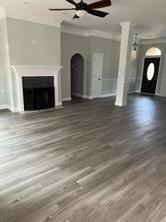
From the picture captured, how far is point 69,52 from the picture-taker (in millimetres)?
6930

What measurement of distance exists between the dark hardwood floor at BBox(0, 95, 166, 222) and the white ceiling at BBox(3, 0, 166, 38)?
3.02 m

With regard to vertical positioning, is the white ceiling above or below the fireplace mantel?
above

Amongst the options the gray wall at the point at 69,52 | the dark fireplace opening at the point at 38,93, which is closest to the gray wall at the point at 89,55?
the gray wall at the point at 69,52

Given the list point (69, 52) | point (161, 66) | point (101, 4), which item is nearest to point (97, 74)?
point (69, 52)

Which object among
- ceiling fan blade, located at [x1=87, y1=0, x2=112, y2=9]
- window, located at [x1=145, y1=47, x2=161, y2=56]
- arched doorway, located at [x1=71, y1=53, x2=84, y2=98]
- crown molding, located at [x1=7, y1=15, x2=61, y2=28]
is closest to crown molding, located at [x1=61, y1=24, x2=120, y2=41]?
crown molding, located at [x1=7, y1=15, x2=61, y2=28]

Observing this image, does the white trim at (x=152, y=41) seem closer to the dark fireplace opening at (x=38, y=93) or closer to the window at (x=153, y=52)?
the window at (x=153, y=52)

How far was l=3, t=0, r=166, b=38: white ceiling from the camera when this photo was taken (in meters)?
4.12

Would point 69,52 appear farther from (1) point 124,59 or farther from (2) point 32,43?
(1) point 124,59

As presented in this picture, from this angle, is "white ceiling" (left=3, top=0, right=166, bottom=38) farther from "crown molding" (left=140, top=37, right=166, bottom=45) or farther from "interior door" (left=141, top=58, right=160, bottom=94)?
"interior door" (left=141, top=58, right=160, bottom=94)

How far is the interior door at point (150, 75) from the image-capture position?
9156mm

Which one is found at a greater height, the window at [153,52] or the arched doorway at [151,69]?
the window at [153,52]

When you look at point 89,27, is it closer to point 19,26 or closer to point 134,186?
point 19,26

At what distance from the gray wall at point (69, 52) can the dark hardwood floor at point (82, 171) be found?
9.21ft

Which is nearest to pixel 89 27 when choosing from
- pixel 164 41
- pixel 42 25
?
pixel 42 25
